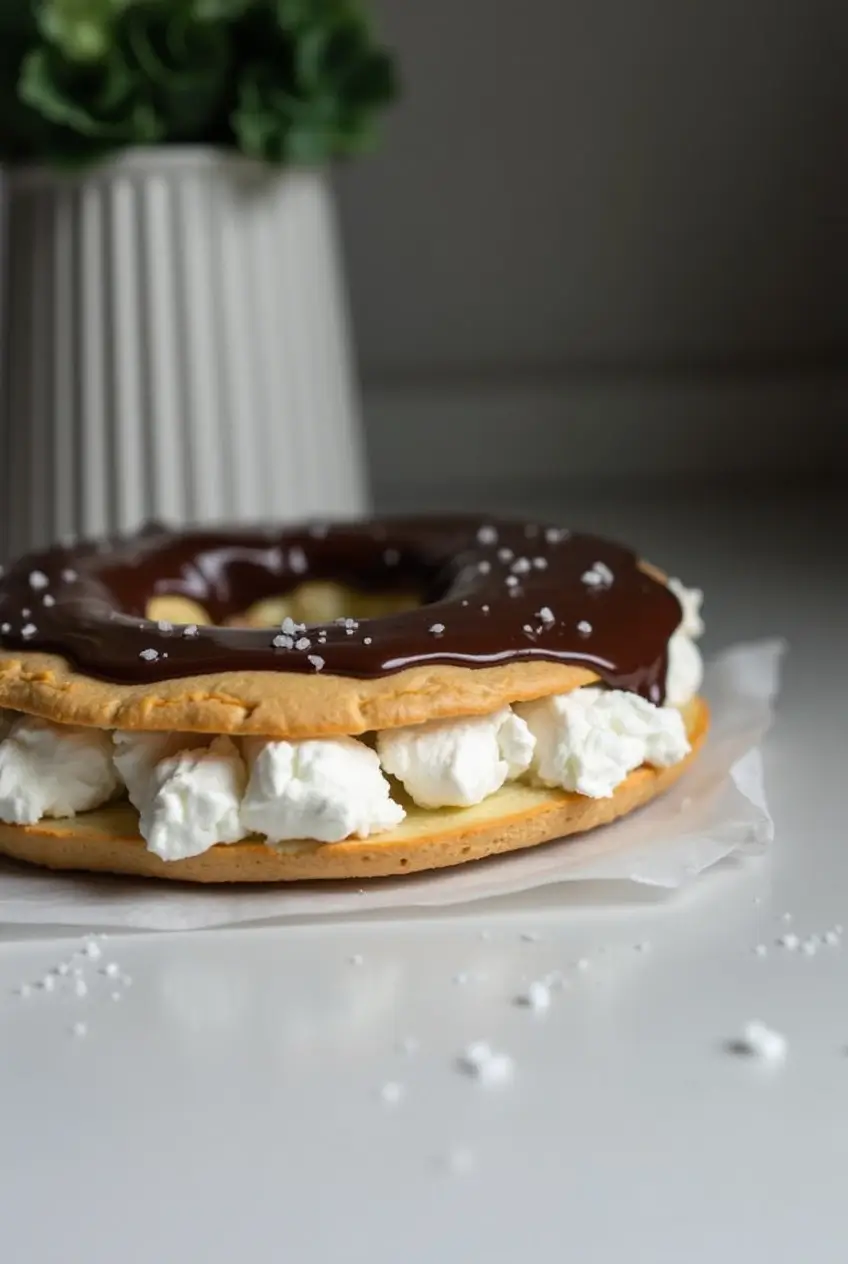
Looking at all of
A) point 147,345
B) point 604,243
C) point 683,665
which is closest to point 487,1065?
point 683,665

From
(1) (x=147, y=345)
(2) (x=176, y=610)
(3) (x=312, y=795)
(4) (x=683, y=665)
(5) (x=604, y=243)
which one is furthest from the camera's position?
(5) (x=604, y=243)

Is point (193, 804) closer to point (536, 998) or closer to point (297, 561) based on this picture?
point (536, 998)

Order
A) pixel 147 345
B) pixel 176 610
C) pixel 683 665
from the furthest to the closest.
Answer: pixel 147 345, pixel 176 610, pixel 683 665

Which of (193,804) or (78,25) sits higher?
(78,25)

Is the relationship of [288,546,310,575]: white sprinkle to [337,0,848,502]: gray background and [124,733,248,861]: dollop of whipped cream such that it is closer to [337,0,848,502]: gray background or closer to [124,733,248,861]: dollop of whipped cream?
[124,733,248,861]: dollop of whipped cream

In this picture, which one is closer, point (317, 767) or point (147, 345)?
point (317, 767)

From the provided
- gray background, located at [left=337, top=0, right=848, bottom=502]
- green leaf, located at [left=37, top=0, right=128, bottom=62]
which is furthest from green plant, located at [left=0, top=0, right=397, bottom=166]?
gray background, located at [left=337, top=0, right=848, bottom=502]

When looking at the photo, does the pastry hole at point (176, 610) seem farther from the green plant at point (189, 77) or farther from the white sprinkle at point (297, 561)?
the green plant at point (189, 77)
